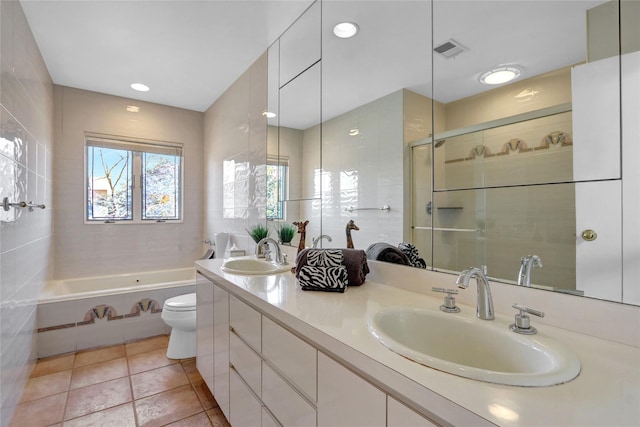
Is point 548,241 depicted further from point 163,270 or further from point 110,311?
point 163,270

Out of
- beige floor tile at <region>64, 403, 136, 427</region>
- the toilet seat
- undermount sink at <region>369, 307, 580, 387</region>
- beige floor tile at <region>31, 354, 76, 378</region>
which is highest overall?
undermount sink at <region>369, 307, 580, 387</region>

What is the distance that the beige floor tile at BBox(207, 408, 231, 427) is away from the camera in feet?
5.67

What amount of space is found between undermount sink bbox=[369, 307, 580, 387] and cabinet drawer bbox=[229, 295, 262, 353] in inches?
22.3

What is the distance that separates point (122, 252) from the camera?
11.2 ft

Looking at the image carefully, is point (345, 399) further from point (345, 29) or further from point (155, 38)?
point (155, 38)

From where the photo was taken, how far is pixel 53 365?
2.34m

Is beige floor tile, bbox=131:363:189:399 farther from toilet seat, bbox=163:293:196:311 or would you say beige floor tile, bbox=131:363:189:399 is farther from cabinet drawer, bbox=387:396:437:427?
cabinet drawer, bbox=387:396:437:427

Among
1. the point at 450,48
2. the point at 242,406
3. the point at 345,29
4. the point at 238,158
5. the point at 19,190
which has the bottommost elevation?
the point at 242,406

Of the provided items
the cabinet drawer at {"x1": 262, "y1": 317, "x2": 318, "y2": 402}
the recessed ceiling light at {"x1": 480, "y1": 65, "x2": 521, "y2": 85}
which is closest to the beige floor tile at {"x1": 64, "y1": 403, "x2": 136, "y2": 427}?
the cabinet drawer at {"x1": 262, "y1": 317, "x2": 318, "y2": 402}

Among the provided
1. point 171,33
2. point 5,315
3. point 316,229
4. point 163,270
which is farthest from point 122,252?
point 316,229

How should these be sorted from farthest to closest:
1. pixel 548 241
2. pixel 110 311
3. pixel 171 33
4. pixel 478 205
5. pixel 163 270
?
pixel 163 270 < pixel 110 311 < pixel 171 33 < pixel 478 205 < pixel 548 241

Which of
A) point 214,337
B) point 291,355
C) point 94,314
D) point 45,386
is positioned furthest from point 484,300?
point 94,314

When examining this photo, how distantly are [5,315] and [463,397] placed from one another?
2189 mm

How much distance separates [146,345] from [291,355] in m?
2.31
